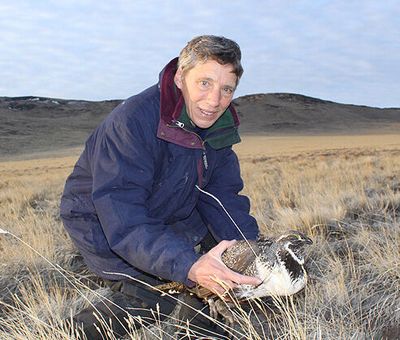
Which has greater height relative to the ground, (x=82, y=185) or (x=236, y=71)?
(x=236, y=71)

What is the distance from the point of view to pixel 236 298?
243cm

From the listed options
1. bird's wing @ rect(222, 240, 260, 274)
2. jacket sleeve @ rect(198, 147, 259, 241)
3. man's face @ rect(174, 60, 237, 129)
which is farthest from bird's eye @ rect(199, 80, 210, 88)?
bird's wing @ rect(222, 240, 260, 274)

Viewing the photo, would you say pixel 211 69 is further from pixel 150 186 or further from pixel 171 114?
pixel 150 186

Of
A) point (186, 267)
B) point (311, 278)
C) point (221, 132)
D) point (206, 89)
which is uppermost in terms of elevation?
point (206, 89)

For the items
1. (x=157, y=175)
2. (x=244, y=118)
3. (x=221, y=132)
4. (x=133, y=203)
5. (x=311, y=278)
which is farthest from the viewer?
(x=244, y=118)

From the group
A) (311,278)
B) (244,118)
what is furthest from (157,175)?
(244,118)

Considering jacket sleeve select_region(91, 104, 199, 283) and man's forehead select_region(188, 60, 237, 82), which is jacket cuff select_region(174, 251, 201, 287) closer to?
jacket sleeve select_region(91, 104, 199, 283)

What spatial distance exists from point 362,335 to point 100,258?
1450 mm

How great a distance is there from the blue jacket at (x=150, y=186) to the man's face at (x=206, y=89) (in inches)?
2.6

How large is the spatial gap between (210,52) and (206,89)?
0.21 m

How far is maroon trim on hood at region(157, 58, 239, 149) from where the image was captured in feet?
10.1

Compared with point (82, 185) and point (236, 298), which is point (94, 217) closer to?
point (82, 185)

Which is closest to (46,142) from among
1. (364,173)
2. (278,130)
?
(278,130)

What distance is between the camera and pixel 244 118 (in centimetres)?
7975
